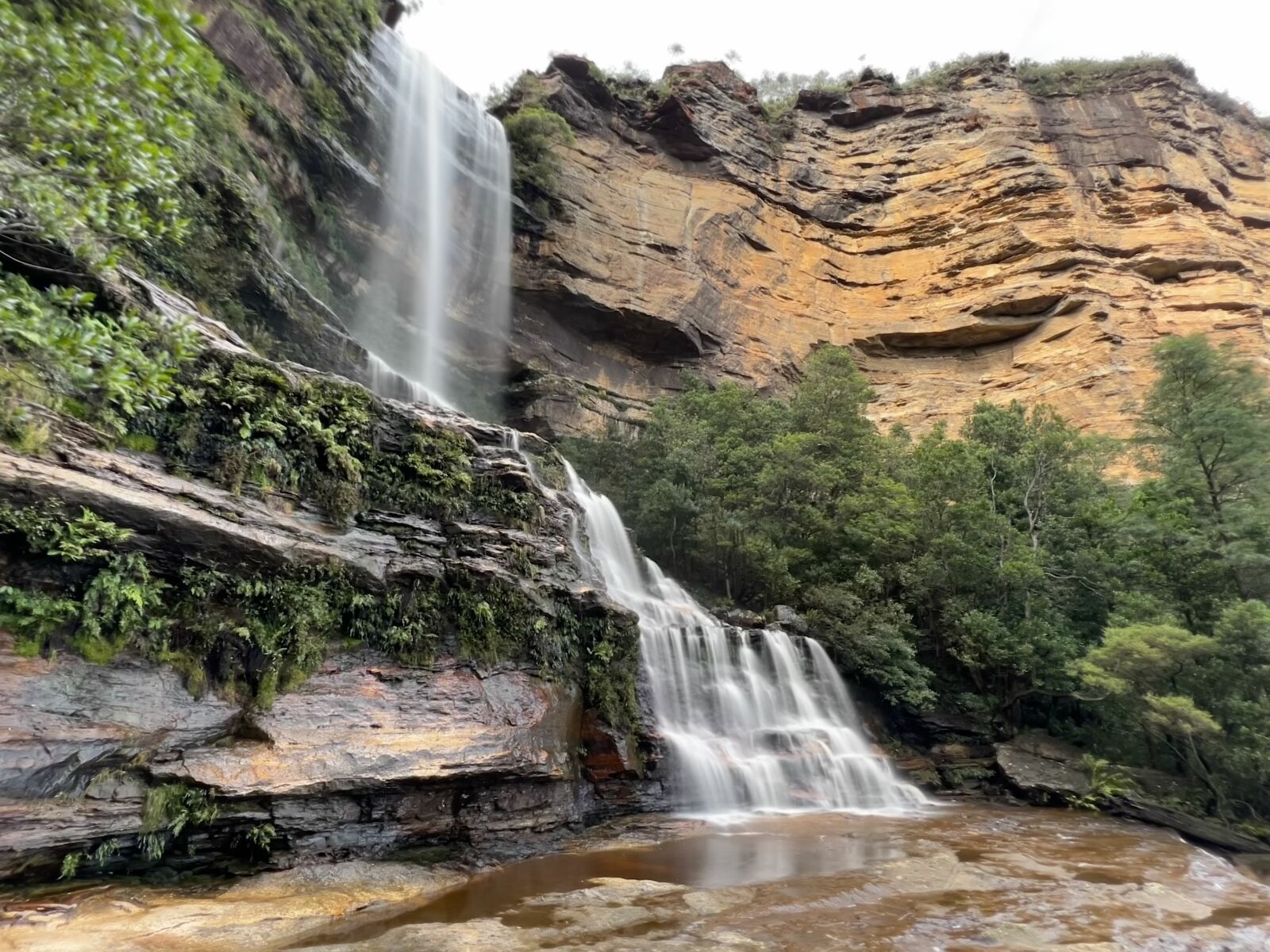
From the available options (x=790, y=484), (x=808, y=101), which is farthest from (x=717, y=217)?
(x=790, y=484)

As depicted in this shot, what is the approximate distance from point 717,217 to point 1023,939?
30.5 meters

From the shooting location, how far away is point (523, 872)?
6945 millimetres

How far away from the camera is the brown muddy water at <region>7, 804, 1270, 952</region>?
482cm

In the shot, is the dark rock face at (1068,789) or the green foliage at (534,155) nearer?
the dark rock face at (1068,789)

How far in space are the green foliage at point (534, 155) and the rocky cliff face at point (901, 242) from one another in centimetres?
88

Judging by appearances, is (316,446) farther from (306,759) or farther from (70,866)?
(70,866)

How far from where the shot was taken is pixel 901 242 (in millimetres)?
34344

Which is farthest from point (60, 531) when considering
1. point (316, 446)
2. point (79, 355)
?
point (316, 446)

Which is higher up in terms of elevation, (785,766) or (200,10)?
(200,10)

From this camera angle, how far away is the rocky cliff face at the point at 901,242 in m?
27.1

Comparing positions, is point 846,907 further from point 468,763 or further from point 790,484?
point 790,484

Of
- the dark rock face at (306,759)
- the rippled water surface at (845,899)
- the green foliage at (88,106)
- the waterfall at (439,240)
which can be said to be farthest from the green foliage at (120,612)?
the waterfall at (439,240)

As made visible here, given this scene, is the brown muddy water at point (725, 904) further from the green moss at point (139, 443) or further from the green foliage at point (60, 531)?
the green moss at point (139, 443)

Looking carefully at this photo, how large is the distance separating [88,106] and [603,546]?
39.0 ft
